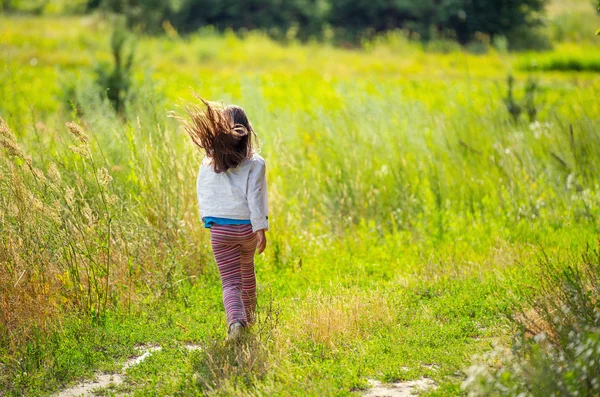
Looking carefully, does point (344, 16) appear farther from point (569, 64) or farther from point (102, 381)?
point (102, 381)

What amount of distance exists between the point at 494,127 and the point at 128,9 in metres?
21.3

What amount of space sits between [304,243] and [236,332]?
8.82ft

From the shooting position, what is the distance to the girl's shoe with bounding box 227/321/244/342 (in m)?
5.29

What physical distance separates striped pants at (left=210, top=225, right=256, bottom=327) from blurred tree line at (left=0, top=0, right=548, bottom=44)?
23.8m

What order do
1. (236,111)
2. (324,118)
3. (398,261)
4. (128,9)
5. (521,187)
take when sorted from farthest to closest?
(128,9) < (324,118) < (521,187) < (398,261) < (236,111)

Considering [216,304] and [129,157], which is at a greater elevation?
[129,157]

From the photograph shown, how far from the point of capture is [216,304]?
21.4 feet

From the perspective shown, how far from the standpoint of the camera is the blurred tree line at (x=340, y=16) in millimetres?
28375

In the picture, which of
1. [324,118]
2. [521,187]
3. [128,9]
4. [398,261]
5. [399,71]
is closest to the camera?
[398,261]

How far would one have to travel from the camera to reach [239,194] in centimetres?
536

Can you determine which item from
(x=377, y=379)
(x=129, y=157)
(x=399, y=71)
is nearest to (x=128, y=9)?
(x=399, y=71)

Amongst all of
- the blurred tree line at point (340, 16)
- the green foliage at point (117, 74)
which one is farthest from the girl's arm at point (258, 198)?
the blurred tree line at point (340, 16)

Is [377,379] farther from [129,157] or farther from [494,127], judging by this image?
[494,127]

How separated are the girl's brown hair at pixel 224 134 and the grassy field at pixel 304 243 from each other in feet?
2.83
